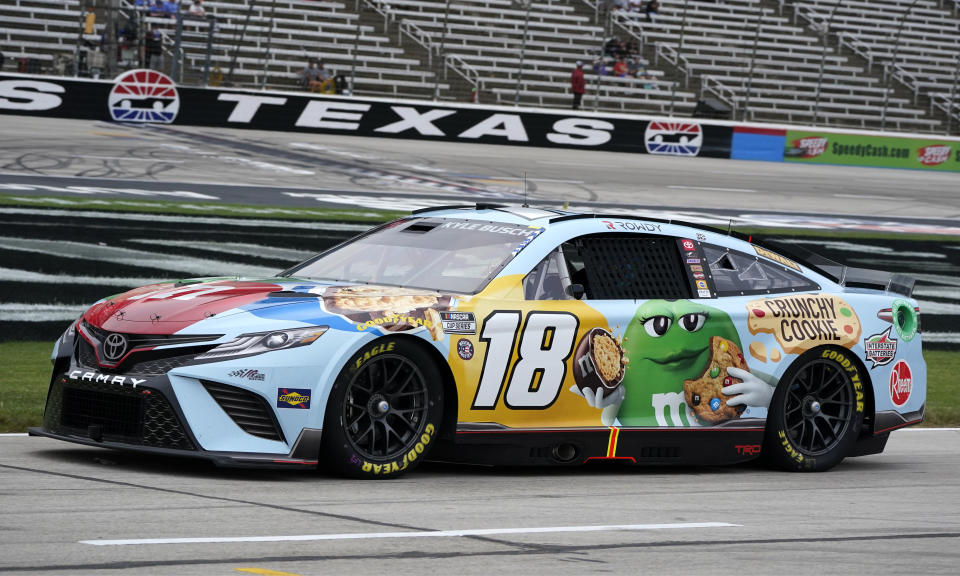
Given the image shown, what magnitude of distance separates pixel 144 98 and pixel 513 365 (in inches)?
925

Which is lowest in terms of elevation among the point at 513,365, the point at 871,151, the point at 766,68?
the point at 871,151

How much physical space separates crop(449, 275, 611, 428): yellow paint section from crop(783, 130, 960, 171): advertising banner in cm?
2996

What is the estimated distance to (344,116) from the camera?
3117 centimetres

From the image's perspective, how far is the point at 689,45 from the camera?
128 feet

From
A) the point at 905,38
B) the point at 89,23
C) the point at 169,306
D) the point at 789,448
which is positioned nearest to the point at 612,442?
the point at 789,448

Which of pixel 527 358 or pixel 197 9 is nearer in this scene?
pixel 527 358

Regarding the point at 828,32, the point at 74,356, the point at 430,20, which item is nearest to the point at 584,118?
the point at 430,20

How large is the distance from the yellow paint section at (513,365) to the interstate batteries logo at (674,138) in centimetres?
2723

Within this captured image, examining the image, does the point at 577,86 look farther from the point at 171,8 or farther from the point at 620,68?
the point at 171,8

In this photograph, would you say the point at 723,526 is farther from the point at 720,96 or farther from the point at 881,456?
the point at 720,96

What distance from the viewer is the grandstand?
30.5m

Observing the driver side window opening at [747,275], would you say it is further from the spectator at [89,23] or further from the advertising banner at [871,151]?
the advertising banner at [871,151]

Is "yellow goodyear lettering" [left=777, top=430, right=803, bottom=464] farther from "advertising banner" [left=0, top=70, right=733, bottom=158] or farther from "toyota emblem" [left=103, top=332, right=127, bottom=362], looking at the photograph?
"advertising banner" [left=0, top=70, right=733, bottom=158]

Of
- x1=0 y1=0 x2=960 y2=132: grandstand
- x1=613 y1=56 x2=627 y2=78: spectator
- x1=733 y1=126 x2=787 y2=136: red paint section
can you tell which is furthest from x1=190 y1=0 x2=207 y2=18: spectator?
x1=733 y1=126 x2=787 y2=136: red paint section
